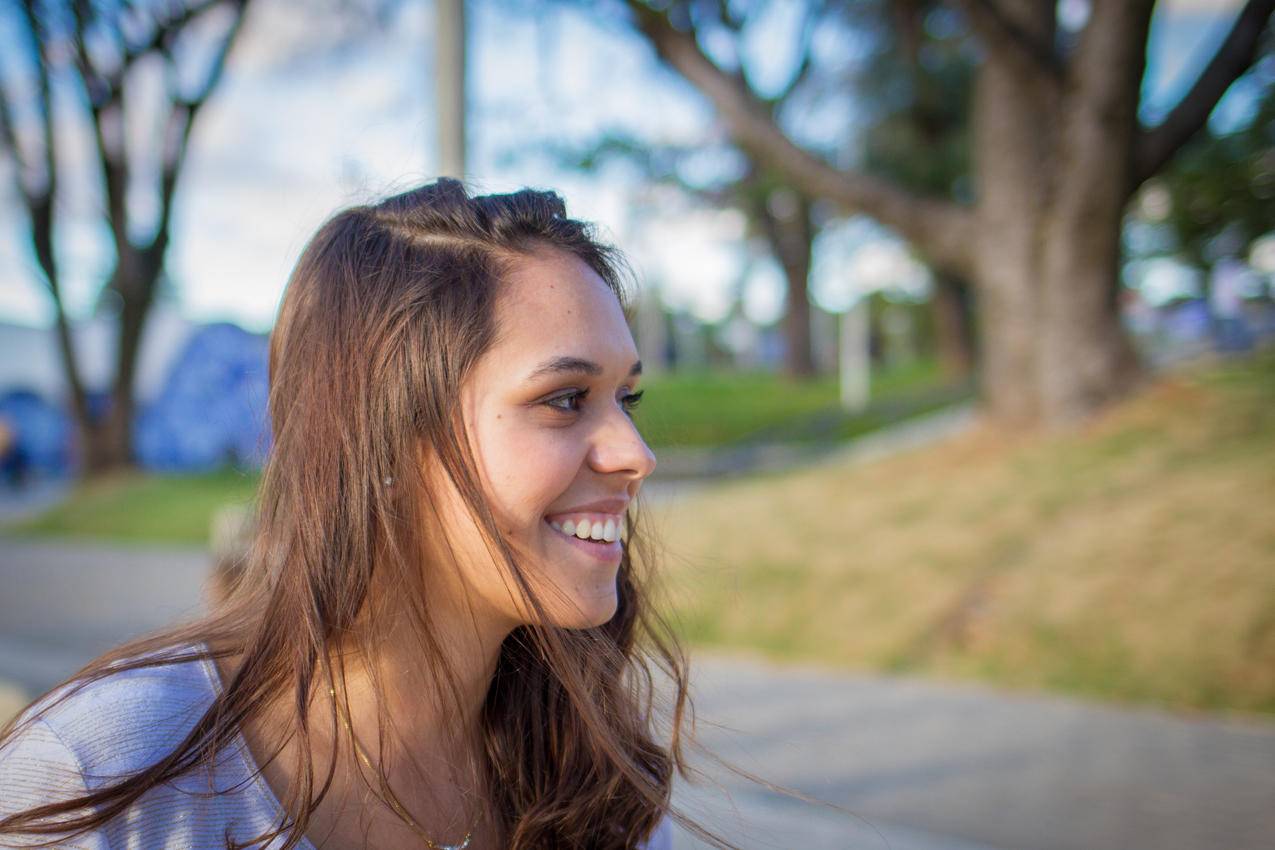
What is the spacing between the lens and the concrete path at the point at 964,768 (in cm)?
449

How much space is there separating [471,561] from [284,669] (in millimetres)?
326

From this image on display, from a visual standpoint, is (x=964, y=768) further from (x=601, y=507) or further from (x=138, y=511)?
(x=138, y=511)

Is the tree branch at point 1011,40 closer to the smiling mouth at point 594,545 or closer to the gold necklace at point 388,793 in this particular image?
the smiling mouth at point 594,545

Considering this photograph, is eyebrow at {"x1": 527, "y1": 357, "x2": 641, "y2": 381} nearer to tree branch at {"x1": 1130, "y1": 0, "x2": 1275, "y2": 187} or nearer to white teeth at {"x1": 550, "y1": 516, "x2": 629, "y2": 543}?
white teeth at {"x1": 550, "y1": 516, "x2": 629, "y2": 543}

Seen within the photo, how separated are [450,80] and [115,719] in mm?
4499

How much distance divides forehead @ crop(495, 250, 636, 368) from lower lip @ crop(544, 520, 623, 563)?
293 mm

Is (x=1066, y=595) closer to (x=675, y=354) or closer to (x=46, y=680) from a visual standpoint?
(x=46, y=680)

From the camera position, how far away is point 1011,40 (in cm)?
850

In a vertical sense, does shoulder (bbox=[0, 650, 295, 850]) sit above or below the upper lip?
below

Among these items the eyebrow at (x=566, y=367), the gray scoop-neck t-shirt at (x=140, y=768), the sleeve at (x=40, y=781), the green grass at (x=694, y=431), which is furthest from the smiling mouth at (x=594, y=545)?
the green grass at (x=694, y=431)

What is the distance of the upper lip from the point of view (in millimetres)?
1664

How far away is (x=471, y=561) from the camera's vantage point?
1.63 metres

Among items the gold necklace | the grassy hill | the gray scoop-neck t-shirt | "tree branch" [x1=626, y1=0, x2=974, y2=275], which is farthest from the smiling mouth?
"tree branch" [x1=626, y1=0, x2=974, y2=275]

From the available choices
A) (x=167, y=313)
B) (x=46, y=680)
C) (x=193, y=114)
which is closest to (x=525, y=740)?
(x=46, y=680)
